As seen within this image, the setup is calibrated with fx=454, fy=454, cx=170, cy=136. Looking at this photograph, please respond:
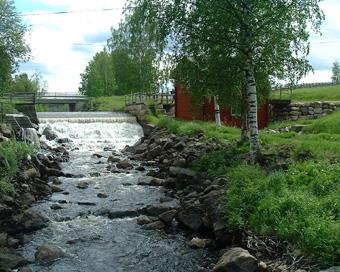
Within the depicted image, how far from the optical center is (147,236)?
40.8ft

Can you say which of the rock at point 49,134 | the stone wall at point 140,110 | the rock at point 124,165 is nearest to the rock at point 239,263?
the rock at point 124,165

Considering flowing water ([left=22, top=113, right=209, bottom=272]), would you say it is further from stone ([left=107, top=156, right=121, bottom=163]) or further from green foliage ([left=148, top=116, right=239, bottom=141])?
green foliage ([left=148, top=116, right=239, bottom=141])

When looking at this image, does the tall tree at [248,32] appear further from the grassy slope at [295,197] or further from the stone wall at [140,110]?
the stone wall at [140,110]

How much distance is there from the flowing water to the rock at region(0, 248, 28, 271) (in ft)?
0.88

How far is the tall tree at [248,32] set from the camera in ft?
51.0

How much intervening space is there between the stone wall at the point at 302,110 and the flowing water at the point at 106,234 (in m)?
14.2

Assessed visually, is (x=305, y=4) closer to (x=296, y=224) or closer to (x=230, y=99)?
(x=230, y=99)

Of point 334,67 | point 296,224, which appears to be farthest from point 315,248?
point 334,67

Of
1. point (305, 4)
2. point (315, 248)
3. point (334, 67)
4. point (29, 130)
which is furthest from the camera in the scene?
point (334, 67)

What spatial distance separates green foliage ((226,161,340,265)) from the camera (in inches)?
340

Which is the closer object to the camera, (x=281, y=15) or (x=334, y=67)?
(x=281, y=15)

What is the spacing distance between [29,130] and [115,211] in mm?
14885

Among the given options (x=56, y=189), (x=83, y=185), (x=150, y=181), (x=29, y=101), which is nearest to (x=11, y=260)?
(x=56, y=189)

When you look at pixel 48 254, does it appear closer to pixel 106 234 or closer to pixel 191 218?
pixel 106 234
